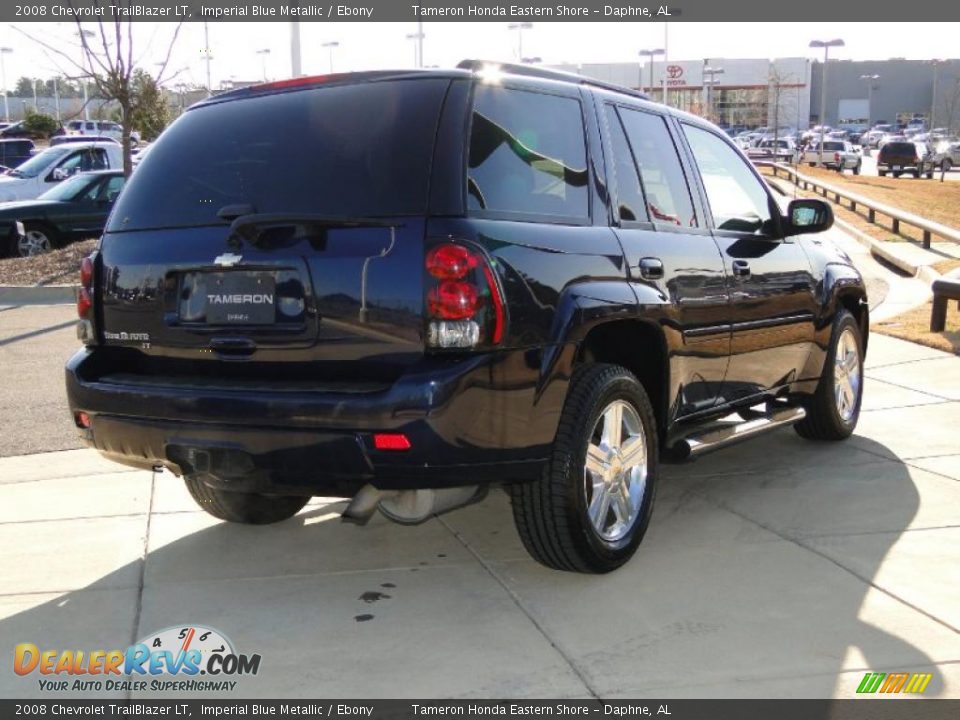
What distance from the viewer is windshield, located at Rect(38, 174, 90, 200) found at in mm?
18125

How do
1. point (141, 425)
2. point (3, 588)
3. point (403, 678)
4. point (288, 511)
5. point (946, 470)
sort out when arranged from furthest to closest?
1. point (946, 470)
2. point (288, 511)
3. point (3, 588)
4. point (141, 425)
5. point (403, 678)

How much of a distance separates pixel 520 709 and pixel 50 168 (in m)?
20.2

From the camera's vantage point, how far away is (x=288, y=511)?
5469mm

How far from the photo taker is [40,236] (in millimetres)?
17828

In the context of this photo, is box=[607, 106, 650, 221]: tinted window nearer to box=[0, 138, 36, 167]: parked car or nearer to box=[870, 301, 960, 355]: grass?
box=[870, 301, 960, 355]: grass

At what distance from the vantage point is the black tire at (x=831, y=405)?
6609 mm

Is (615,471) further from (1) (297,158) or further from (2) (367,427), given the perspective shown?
(1) (297,158)

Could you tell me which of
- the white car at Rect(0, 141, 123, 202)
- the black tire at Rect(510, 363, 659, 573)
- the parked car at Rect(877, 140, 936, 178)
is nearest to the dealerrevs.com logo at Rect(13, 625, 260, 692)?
the black tire at Rect(510, 363, 659, 573)

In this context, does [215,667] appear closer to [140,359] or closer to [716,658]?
[140,359]

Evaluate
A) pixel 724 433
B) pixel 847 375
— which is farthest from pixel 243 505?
pixel 847 375

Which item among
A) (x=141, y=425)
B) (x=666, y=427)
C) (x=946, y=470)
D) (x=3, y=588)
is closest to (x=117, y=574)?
(x=3, y=588)

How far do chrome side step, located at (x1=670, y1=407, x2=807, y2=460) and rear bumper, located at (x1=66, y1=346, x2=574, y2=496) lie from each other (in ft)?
3.71
